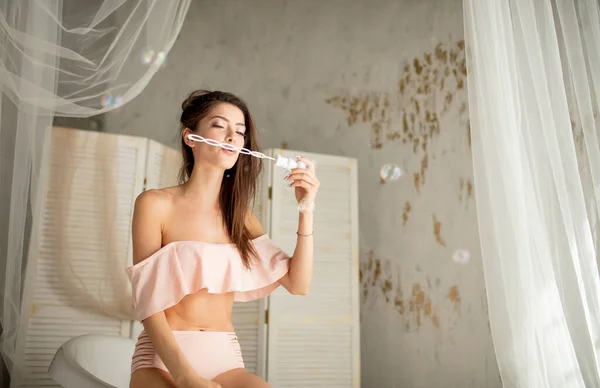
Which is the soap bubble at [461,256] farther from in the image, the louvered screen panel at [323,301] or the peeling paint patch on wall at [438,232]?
the louvered screen panel at [323,301]

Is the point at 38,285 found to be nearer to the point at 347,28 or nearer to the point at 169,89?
the point at 169,89

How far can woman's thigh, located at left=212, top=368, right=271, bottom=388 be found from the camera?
4.14 ft

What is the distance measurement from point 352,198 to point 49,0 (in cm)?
190

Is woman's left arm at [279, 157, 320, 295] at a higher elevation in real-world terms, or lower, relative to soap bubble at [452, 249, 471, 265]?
lower

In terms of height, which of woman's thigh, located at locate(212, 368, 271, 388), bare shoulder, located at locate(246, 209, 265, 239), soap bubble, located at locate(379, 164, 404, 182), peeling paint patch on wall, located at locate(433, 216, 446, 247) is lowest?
woman's thigh, located at locate(212, 368, 271, 388)

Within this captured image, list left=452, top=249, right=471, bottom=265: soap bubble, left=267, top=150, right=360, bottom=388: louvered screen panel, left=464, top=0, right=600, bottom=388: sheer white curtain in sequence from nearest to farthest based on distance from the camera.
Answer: left=464, top=0, right=600, bottom=388: sheer white curtain, left=267, top=150, right=360, bottom=388: louvered screen panel, left=452, top=249, right=471, bottom=265: soap bubble

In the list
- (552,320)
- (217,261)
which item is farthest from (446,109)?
(217,261)

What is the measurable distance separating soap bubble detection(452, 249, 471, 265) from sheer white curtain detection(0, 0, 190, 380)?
225 cm

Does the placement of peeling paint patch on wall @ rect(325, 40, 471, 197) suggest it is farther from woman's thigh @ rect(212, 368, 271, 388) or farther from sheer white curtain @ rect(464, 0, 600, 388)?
woman's thigh @ rect(212, 368, 271, 388)

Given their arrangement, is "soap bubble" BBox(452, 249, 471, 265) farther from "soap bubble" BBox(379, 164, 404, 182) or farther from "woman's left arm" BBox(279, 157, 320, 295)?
"woman's left arm" BBox(279, 157, 320, 295)

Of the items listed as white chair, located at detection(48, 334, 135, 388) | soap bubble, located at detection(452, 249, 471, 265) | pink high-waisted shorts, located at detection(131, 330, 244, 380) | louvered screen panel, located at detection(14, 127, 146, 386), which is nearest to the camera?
pink high-waisted shorts, located at detection(131, 330, 244, 380)

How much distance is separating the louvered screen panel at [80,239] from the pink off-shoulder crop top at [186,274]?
1.29m

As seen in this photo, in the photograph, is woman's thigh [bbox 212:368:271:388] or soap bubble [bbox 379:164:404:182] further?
soap bubble [bbox 379:164:404:182]

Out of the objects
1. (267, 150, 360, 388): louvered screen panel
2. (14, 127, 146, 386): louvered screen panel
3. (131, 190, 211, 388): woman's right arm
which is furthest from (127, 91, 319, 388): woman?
(267, 150, 360, 388): louvered screen panel
